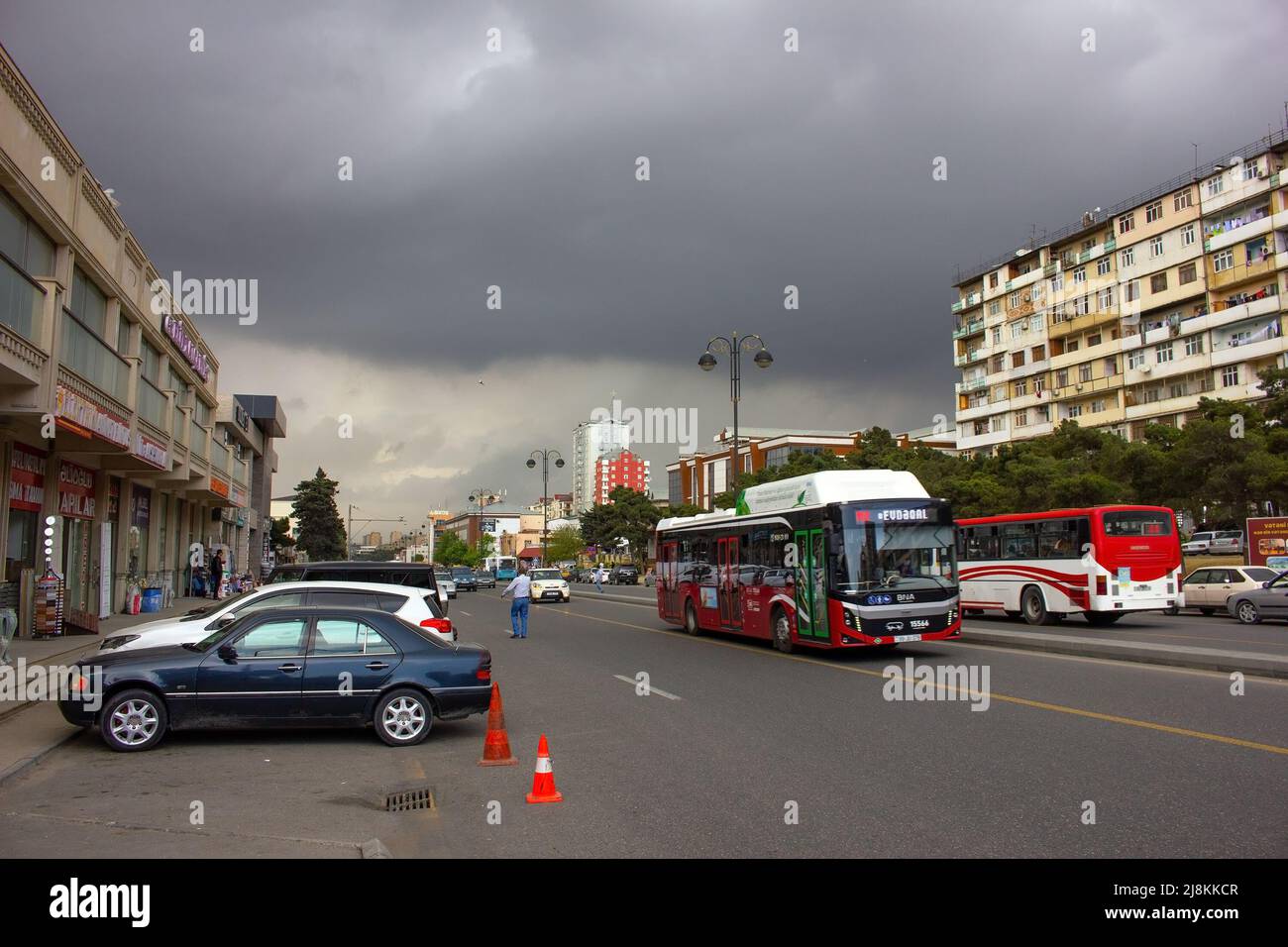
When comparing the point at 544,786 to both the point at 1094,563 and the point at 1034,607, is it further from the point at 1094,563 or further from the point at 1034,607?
the point at 1034,607

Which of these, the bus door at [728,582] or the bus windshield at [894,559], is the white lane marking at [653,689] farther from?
the bus door at [728,582]

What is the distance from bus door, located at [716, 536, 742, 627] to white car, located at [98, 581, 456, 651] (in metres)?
8.84

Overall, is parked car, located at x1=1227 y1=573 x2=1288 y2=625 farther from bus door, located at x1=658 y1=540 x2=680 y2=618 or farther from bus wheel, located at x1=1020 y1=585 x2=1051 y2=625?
bus door, located at x1=658 y1=540 x2=680 y2=618

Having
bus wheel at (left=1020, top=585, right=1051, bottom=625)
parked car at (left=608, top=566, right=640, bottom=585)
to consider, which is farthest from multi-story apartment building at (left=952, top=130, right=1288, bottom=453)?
bus wheel at (left=1020, top=585, right=1051, bottom=625)

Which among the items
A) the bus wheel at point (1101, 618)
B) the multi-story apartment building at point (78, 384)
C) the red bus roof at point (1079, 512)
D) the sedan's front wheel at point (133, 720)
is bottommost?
the bus wheel at point (1101, 618)

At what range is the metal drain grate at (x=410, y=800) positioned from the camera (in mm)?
6895

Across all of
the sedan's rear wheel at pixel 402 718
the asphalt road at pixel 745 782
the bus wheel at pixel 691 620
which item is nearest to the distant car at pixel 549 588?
the bus wheel at pixel 691 620

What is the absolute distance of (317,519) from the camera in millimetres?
105000

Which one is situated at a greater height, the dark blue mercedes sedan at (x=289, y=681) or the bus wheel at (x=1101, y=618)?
the dark blue mercedes sedan at (x=289, y=681)

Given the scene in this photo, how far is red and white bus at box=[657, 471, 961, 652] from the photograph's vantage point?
15.7 m

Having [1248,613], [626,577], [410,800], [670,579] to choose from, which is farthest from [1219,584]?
[626,577]

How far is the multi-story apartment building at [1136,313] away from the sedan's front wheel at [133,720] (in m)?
61.5
